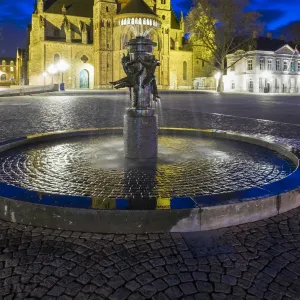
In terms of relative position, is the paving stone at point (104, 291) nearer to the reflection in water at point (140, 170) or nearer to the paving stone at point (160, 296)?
the paving stone at point (160, 296)

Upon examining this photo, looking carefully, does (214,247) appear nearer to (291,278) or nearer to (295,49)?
(291,278)

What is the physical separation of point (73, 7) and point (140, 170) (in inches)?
2714

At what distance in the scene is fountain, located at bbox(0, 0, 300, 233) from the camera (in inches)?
151

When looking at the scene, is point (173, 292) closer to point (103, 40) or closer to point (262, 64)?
point (103, 40)

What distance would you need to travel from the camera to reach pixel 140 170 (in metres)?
6.04

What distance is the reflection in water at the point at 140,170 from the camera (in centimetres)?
484

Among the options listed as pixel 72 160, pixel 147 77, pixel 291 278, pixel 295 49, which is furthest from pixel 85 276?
pixel 295 49

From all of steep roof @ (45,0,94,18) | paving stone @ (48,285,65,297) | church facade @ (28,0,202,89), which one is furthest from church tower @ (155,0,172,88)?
paving stone @ (48,285,65,297)

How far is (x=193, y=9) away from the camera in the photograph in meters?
51.7

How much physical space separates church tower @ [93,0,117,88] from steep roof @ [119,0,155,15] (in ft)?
Answer: 7.65

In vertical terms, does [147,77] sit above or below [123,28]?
below

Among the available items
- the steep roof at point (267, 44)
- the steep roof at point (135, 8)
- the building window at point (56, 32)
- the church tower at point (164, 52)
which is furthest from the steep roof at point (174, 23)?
the building window at point (56, 32)

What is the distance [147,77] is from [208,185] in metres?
2.66


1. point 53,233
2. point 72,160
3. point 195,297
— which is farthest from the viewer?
point 72,160
